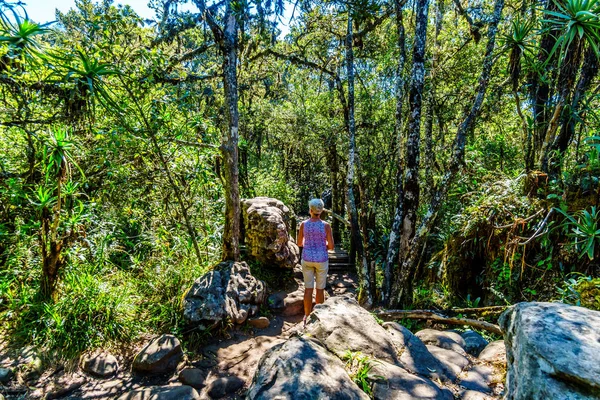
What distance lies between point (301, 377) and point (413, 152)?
14.9 ft

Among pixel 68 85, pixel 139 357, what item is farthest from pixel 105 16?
pixel 139 357

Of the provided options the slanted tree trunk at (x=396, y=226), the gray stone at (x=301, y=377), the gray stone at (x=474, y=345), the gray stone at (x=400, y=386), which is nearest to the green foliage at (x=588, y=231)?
the gray stone at (x=474, y=345)

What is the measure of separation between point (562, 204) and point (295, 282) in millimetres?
4735

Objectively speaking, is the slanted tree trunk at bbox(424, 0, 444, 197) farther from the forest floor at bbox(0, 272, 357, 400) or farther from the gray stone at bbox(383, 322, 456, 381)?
the forest floor at bbox(0, 272, 357, 400)

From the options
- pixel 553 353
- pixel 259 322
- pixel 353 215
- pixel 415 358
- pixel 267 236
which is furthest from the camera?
pixel 353 215

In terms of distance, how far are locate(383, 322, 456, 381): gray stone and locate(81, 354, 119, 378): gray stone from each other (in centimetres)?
333

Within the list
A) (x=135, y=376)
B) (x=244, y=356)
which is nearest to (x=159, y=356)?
(x=135, y=376)

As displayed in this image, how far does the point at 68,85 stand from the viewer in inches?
151

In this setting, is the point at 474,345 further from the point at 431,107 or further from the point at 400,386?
the point at 431,107

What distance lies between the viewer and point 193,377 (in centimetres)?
372

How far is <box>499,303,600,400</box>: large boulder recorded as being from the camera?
63.5 inches

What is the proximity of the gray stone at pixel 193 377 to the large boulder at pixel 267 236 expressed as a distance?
3045mm

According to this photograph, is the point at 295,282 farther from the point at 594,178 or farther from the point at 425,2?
the point at 425,2

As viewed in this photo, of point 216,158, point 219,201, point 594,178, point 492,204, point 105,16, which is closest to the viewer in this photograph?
point 594,178
